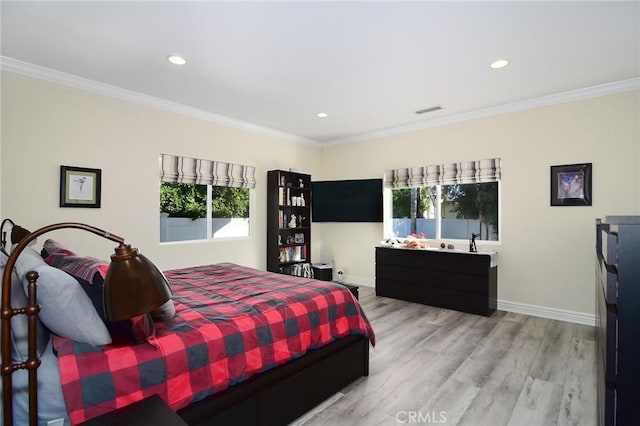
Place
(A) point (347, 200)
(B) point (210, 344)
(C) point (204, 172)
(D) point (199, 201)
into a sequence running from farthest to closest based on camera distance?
(A) point (347, 200) → (D) point (199, 201) → (C) point (204, 172) → (B) point (210, 344)

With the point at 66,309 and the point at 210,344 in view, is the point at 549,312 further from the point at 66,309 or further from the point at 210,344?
the point at 66,309

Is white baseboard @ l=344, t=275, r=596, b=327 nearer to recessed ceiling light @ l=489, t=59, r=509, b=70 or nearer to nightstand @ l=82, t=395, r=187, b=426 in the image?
recessed ceiling light @ l=489, t=59, r=509, b=70

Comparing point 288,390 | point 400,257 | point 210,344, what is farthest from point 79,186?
point 400,257

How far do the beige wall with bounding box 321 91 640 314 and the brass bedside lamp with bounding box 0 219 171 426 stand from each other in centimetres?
435

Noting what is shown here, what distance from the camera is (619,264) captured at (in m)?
1.14

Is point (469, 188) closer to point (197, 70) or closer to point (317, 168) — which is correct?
point (317, 168)

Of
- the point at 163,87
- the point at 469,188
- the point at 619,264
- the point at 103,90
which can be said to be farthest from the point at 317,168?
the point at 619,264

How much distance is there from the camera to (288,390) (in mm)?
1904

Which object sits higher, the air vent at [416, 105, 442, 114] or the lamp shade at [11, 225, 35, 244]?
the air vent at [416, 105, 442, 114]

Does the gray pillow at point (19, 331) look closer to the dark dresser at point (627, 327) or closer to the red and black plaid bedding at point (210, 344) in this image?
the red and black plaid bedding at point (210, 344)

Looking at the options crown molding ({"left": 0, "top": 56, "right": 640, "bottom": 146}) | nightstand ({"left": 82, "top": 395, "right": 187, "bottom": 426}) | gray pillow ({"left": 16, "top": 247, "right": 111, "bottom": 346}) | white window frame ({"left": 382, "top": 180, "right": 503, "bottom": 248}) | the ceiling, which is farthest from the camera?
white window frame ({"left": 382, "top": 180, "right": 503, "bottom": 248})

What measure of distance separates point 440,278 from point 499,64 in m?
2.62

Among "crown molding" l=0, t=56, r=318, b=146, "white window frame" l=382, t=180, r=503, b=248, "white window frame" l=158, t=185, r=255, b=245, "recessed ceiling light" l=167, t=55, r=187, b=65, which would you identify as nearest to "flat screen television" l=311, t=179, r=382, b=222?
"white window frame" l=382, t=180, r=503, b=248

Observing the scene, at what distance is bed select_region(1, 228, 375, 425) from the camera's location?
1310 mm
